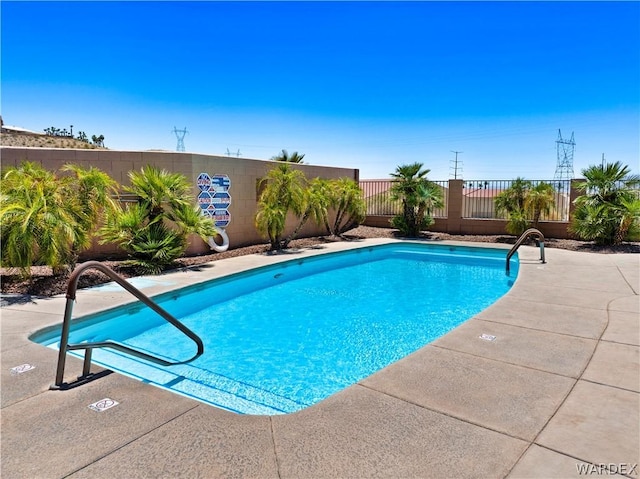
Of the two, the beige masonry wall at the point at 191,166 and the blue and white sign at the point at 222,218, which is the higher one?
the beige masonry wall at the point at 191,166

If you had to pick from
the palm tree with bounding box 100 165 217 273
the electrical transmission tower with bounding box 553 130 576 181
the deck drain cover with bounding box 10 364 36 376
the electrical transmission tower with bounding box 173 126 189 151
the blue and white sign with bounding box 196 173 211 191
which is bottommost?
the deck drain cover with bounding box 10 364 36 376

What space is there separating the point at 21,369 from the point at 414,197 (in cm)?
1421

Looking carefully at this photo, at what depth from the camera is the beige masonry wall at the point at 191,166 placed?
954 centimetres

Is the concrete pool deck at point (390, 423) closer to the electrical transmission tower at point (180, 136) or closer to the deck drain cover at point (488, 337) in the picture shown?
the deck drain cover at point (488, 337)

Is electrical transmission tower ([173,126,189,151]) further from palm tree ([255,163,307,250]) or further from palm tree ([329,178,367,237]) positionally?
palm tree ([255,163,307,250])

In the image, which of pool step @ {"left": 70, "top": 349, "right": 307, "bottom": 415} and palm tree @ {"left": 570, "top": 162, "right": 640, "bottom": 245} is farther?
palm tree @ {"left": 570, "top": 162, "right": 640, "bottom": 245}

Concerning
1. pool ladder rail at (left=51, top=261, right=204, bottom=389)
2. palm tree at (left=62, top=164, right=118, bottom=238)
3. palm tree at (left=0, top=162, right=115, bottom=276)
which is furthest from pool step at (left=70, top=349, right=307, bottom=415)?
palm tree at (left=62, top=164, right=118, bottom=238)

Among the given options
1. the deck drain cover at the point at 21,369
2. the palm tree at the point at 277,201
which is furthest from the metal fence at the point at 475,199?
the deck drain cover at the point at 21,369

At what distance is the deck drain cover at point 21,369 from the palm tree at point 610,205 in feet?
48.1

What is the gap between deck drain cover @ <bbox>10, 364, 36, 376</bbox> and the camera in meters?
3.80

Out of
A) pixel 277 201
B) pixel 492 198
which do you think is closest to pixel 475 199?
pixel 492 198

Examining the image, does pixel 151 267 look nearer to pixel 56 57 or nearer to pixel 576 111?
pixel 56 57

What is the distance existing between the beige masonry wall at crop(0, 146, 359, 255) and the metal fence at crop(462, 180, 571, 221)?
7247 millimetres

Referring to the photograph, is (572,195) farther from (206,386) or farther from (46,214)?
(46,214)
